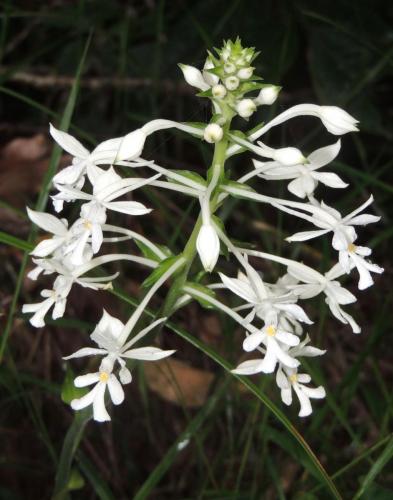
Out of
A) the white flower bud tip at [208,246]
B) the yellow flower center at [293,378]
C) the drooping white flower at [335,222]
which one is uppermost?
the drooping white flower at [335,222]

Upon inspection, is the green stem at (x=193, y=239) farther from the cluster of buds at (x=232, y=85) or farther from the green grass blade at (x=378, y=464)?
the green grass blade at (x=378, y=464)

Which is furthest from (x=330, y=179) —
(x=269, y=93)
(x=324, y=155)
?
(x=269, y=93)

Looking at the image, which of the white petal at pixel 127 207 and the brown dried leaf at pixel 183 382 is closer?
the white petal at pixel 127 207

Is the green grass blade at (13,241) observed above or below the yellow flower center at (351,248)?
below

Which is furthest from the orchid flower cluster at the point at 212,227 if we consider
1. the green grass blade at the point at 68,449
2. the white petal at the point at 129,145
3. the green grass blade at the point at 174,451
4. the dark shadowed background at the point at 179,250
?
the dark shadowed background at the point at 179,250

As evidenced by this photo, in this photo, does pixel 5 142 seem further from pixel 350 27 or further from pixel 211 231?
pixel 211 231

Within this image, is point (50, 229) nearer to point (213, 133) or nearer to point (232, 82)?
point (213, 133)

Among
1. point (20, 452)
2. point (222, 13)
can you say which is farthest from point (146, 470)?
point (222, 13)
